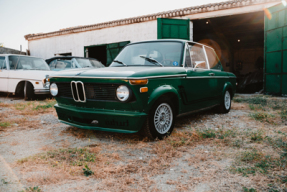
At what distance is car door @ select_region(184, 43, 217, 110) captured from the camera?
13.4 feet

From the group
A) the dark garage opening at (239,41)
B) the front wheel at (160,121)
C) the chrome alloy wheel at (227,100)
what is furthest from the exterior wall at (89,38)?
the front wheel at (160,121)

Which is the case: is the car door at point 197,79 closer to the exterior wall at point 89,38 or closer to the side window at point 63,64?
the side window at point 63,64

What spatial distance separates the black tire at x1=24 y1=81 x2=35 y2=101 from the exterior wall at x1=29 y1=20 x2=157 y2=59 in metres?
5.88

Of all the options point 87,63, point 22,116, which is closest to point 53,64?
point 87,63

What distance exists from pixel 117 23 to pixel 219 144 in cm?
1048

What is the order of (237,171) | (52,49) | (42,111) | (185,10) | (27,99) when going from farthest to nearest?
(52,49)
(185,10)
(27,99)
(42,111)
(237,171)

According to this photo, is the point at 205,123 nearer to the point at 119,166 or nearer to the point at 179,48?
the point at 179,48

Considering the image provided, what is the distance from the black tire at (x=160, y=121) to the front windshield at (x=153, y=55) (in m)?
0.69

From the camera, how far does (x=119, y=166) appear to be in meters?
2.54

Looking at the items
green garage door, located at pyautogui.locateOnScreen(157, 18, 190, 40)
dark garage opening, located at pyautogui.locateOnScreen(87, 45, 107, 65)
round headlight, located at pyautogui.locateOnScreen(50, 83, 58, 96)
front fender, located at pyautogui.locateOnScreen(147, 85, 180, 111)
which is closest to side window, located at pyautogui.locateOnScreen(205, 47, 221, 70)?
front fender, located at pyautogui.locateOnScreen(147, 85, 180, 111)

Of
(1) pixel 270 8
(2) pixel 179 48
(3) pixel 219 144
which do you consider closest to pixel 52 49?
(1) pixel 270 8

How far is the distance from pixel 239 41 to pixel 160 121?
18.8m

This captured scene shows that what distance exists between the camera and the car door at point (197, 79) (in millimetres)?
4086

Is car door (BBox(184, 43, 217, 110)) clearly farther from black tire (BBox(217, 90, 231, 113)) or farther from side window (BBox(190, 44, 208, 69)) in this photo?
black tire (BBox(217, 90, 231, 113))
